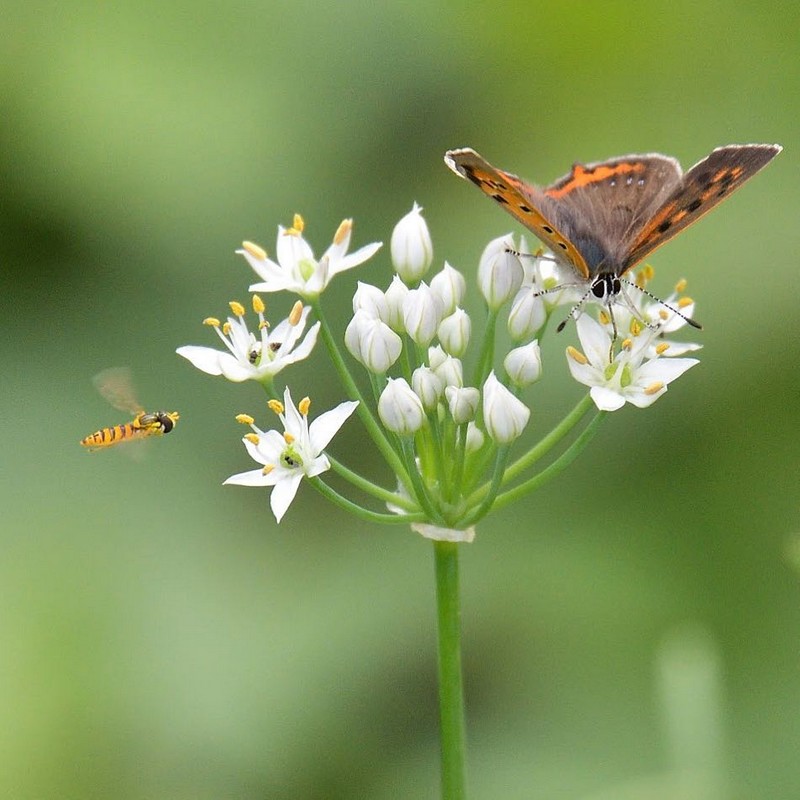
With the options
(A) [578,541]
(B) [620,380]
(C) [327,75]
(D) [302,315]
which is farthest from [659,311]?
(C) [327,75]

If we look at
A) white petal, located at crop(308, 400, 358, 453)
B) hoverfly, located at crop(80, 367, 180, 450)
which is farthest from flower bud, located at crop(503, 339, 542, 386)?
hoverfly, located at crop(80, 367, 180, 450)

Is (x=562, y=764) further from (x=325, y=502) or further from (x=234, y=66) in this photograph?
(x=234, y=66)

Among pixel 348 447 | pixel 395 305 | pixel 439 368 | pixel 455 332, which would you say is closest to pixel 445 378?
pixel 439 368

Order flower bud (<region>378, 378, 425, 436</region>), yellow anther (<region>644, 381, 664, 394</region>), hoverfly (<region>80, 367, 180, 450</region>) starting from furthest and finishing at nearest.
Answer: hoverfly (<region>80, 367, 180, 450</region>)
yellow anther (<region>644, 381, 664, 394</region>)
flower bud (<region>378, 378, 425, 436</region>)

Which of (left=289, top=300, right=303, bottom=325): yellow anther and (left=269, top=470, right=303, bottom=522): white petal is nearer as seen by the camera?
(left=269, top=470, right=303, bottom=522): white petal

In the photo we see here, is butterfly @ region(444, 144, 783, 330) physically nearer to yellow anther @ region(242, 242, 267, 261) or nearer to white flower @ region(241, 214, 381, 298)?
white flower @ region(241, 214, 381, 298)

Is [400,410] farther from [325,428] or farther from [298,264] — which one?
[298,264]

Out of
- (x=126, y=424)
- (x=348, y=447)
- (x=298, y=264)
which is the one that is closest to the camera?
(x=298, y=264)
